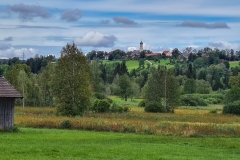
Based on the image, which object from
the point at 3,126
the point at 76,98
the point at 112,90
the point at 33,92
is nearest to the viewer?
the point at 3,126

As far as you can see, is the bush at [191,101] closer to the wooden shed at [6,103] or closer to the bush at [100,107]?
the bush at [100,107]

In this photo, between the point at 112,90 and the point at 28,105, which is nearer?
the point at 28,105

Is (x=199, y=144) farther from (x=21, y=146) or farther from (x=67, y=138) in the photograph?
(x=21, y=146)

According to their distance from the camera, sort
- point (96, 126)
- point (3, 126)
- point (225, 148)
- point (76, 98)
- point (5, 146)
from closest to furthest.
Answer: point (5, 146)
point (225, 148)
point (3, 126)
point (96, 126)
point (76, 98)

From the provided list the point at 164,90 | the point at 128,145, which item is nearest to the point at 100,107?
the point at 164,90

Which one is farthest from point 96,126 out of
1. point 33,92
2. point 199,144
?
point 33,92

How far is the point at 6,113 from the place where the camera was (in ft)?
117

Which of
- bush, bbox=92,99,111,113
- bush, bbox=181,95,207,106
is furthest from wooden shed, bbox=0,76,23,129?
bush, bbox=181,95,207,106

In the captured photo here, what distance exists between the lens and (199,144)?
2939 cm

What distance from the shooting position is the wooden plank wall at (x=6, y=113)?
116 feet

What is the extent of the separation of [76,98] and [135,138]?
2716cm

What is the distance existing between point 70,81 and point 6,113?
22.6m

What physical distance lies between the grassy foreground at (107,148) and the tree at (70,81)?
2697cm

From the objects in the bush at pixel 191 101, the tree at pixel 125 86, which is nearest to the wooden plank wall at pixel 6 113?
the bush at pixel 191 101
